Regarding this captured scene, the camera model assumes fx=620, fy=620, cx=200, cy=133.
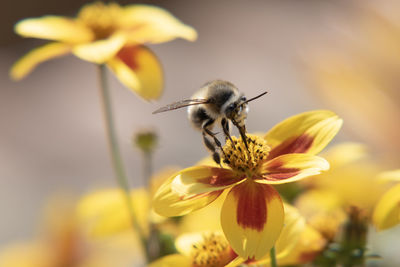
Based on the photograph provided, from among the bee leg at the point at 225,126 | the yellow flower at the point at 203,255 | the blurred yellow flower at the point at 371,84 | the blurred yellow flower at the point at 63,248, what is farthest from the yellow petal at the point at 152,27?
the blurred yellow flower at the point at 371,84

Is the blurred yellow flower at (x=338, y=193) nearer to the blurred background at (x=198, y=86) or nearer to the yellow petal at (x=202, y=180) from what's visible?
the yellow petal at (x=202, y=180)

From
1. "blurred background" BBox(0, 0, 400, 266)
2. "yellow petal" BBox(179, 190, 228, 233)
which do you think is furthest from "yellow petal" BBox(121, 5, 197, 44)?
"blurred background" BBox(0, 0, 400, 266)

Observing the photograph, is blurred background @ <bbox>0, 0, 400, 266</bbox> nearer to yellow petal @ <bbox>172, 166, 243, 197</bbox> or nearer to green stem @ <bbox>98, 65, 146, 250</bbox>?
green stem @ <bbox>98, 65, 146, 250</bbox>

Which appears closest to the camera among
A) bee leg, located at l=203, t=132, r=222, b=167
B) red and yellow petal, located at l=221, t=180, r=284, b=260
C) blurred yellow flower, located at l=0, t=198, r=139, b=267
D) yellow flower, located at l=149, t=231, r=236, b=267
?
red and yellow petal, located at l=221, t=180, r=284, b=260

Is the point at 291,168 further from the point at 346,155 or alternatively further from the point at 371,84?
the point at 371,84

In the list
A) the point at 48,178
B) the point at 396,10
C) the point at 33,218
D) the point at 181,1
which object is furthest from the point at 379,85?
the point at 181,1

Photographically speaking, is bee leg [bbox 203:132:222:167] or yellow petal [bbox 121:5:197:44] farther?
yellow petal [bbox 121:5:197:44]

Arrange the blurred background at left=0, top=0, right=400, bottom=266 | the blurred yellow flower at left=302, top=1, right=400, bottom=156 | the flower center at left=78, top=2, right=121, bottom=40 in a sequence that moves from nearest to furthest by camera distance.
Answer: the flower center at left=78, top=2, right=121, bottom=40 → the blurred yellow flower at left=302, top=1, right=400, bottom=156 → the blurred background at left=0, top=0, right=400, bottom=266
